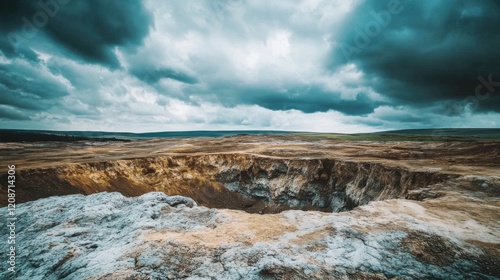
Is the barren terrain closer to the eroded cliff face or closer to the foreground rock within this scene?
the foreground rock

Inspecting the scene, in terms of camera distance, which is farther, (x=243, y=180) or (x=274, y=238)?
(x=243, y=180)

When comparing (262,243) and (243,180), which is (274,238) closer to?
(262,243)

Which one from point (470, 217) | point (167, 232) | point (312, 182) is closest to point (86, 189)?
point (167, 232)

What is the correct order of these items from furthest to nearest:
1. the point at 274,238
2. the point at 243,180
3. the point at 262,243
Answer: the point at 243,180, the point at 274,238, the point at 262,243

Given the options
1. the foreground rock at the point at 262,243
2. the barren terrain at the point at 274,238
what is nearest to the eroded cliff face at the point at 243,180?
the barren terrain at the point at 274,238

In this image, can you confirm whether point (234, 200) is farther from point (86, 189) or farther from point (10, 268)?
point (10, 268)

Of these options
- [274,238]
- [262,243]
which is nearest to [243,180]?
[274,238]

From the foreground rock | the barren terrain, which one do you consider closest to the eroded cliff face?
the barren terrain
